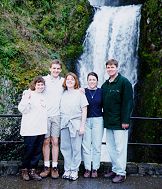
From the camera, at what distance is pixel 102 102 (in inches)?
306

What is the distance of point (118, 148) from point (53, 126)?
1259 millimetres

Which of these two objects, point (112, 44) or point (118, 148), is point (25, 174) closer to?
point (118, 148)

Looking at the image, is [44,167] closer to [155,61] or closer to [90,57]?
[155,61]

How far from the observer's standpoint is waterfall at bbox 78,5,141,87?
17.0m

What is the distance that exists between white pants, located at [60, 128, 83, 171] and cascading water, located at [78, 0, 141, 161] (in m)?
9.03

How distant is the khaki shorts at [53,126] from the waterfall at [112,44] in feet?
29.9

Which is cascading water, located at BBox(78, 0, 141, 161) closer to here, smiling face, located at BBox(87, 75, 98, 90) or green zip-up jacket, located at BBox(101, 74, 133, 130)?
smiling face, located at BBox(87, 75, 98, 90)

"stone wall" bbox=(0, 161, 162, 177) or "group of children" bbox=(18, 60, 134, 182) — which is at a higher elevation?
"group of children" bbox=(18, 60, 134, 182)

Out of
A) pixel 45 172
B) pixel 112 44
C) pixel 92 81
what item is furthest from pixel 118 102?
pixel 112 44

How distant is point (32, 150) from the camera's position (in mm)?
7637

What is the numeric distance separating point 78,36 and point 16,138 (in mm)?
6700

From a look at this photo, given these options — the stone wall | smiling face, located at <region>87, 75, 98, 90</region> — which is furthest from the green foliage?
smiling face, located at <region>87, 75, 98, 90</region>

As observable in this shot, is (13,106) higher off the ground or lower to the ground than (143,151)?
higher

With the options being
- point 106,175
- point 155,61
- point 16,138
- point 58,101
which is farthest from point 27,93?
point 155,61
